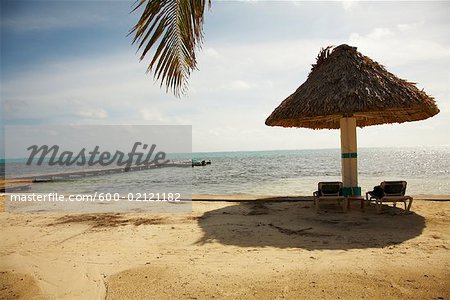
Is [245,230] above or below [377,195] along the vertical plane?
below

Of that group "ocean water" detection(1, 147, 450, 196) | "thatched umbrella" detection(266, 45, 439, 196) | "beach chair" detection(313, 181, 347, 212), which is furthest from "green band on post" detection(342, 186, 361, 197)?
"ocean water" detection(1, 147, 450, 196)

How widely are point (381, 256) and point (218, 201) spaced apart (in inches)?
239

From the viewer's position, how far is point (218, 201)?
981 centimetres

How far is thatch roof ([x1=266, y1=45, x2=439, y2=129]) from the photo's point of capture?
7105 mm

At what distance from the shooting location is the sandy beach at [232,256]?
132 inches

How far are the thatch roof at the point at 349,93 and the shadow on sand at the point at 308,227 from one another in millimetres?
2445

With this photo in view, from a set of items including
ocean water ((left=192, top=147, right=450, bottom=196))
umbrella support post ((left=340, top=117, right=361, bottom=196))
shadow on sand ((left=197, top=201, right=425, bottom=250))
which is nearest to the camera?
shadow on sand ((left=197, top=201, right=425, bottom=250))

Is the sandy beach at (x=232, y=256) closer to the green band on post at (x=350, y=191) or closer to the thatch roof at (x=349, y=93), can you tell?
the green band on post at (x=350, y=191)

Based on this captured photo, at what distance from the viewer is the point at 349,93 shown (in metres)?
7.27

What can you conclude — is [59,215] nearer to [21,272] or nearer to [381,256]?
[21,272]

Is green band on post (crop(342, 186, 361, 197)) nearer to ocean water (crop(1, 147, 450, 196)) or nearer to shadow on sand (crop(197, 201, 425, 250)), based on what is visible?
shadow on sand (crop(197, 201, 425, 250))

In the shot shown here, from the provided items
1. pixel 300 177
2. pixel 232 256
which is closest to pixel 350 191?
pixel 232 256

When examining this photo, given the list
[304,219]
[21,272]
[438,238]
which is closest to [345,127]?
[304,219]

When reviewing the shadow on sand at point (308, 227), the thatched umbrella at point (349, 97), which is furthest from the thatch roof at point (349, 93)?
the shadow on sand at point (308, 227)
